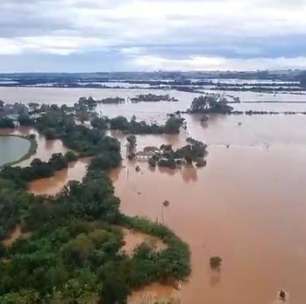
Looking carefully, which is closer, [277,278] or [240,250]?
[277,278]

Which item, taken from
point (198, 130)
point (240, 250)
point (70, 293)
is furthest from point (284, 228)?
point (198, 130)

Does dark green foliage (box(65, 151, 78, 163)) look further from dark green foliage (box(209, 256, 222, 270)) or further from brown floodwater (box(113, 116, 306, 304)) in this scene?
Result: dark green foliage (box(209, 256, 222, 270))

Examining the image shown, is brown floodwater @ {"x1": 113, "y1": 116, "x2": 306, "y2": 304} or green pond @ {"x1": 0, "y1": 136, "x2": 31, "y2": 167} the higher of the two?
brown floodwater @ {"x1": 113, "y1": 116, "x2": 306, "y2": 304}

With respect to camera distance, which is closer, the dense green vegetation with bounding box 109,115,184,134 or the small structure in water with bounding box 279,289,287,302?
the small structure in water with bounding box 279,289,287,302

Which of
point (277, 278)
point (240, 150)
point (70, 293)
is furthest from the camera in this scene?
point (240, 150)

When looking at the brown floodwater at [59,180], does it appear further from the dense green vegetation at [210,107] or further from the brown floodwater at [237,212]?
the dense green vegetation at [210,107]

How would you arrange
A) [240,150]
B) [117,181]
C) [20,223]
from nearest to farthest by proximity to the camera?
[20,223]
[117,181]
[240,150]

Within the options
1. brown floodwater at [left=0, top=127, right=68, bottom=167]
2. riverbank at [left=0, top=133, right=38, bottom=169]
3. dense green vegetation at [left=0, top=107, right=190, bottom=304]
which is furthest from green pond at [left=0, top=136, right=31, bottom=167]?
dense green vegetation at [left=0, top=107, right=190, bottom=304]

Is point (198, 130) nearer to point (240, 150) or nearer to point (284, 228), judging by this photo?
point (240, 150)

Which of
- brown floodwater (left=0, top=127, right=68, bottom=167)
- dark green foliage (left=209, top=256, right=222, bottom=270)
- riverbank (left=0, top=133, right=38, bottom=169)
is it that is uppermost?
dark green foliage (left=209, top=256, right=222, bottom=270)
